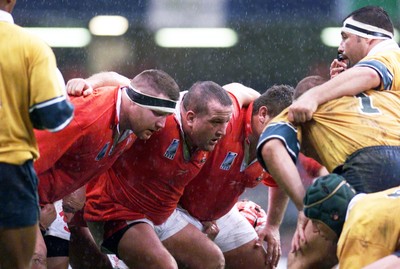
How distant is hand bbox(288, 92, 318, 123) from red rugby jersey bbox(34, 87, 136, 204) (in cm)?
114

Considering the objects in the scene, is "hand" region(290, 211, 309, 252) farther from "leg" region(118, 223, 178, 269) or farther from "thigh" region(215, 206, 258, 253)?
"thigh" region(215, 206, 258, 253)

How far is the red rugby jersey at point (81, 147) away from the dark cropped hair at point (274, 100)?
869 mm

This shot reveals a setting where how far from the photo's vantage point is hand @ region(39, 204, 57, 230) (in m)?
6.88

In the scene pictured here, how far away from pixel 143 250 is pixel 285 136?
1456mm

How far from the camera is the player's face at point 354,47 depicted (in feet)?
20.6

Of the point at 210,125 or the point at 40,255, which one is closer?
the point at 40,255

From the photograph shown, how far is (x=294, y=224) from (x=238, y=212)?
3.26 meters

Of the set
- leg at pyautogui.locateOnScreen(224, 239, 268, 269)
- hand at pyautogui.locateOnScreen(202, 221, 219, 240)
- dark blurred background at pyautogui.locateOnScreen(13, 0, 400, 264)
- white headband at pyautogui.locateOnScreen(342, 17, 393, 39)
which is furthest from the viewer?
dark blurred background at pyautogui.locateOnScreen(13, 0, 400, 264)

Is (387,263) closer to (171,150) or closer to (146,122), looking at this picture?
(146,122)

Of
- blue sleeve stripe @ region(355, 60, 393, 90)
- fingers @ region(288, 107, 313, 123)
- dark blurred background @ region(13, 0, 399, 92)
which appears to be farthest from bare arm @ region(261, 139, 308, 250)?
dark blurred background @ region(13, 0, 399, 92)

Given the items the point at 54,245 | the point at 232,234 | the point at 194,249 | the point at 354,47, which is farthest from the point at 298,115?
the point at 54,245

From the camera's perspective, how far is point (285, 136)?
18.9 ft

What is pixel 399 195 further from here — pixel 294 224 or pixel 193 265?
pixel 294 224

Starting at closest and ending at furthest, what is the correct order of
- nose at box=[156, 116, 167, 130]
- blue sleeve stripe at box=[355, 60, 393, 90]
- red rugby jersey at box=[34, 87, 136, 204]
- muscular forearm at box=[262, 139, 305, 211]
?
muscular forearm at box=[262, 139, 305, 211]
blue sleeve stripe at box=[355, 60, 393, 90]
red rugby jersey at box=[34, 87, 136, 204]
nose at box=[156, 116, 167, 130]
